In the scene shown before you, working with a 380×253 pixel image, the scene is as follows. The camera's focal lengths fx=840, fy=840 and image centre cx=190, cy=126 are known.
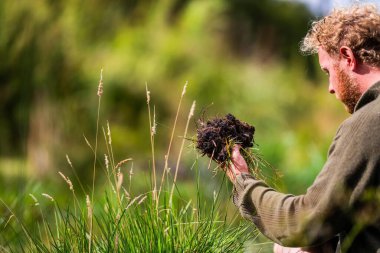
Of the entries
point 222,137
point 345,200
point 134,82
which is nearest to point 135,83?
point 134,82

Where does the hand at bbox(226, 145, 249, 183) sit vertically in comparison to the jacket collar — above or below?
below

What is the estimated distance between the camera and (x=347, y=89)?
9.07ft

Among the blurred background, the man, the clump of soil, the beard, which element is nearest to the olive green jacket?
the man

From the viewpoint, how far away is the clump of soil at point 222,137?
2.89 meters

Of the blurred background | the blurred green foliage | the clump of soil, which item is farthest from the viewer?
the blurred green foliage

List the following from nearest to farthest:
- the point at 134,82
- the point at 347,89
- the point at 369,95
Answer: the point at 369,95
the point at 347,89
the point at 134,82

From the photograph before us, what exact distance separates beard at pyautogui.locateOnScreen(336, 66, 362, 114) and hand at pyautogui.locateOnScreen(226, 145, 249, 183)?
1.29 feet

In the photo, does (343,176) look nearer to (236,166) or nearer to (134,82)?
(236,166)

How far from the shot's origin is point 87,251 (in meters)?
2.86

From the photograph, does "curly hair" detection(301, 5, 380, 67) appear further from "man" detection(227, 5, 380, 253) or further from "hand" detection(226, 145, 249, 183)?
"hand" detection(226, 145, 249, 183)

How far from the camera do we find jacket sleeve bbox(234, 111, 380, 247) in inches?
95.1

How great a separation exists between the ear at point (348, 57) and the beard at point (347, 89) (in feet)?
0.10

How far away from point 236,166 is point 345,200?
20.6 inches

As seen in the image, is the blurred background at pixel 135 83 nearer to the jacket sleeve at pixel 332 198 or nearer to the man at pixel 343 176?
the man at pixel 343 176
